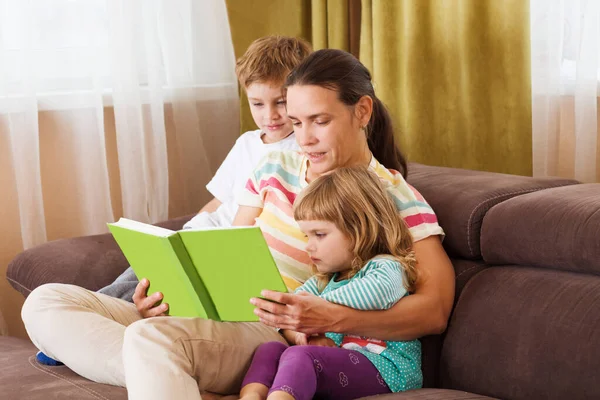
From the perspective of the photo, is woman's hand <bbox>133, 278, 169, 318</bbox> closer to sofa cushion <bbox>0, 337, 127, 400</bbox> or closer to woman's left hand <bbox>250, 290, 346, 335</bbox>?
sofa cushion <bbox>0, 337, 127, 400</bbox>

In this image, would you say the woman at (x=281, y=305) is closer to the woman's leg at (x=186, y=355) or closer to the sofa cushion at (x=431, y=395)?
the woman's leg at (x=186, y=355)

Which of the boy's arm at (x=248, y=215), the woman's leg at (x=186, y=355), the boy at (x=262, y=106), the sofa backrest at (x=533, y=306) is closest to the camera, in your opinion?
the woman's leg at (x=186, y=355)

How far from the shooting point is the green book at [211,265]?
158 cm

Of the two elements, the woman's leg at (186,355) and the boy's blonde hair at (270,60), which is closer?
the woman's leg at (186,355)

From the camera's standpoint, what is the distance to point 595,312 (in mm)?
1591

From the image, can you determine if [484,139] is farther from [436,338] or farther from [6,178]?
[6,178]

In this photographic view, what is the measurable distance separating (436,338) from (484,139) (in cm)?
94

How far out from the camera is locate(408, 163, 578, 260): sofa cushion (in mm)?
1933

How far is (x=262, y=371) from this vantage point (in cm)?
161

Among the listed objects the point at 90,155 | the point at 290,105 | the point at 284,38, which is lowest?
the point at 90,155

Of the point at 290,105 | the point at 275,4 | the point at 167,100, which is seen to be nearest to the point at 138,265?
the point at 290,105

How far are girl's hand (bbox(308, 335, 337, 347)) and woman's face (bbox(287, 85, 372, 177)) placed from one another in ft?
1.28

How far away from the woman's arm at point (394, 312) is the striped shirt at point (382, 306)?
2 centimetres

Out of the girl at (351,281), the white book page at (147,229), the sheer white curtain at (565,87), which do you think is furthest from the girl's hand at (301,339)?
the sheer white curtain at (565,87)
